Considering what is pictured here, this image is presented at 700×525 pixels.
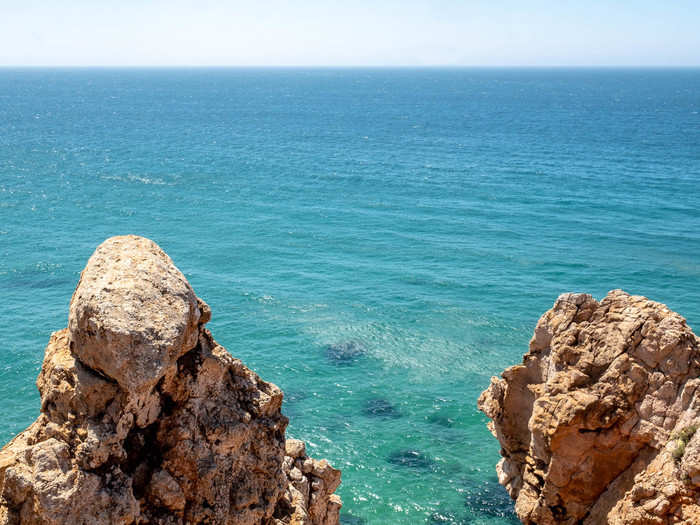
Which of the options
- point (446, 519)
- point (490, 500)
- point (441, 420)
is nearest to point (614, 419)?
point (446, 519)

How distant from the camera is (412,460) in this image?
41.8 m

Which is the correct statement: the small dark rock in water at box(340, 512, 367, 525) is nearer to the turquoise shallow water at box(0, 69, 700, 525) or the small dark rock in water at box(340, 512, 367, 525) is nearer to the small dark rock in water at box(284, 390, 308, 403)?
the turquoise shallow water at box(0, 69, 700, 525)

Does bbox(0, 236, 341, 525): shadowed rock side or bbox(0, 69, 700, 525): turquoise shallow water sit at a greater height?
bbox(0, 236, 341, 525): shadowed rock side

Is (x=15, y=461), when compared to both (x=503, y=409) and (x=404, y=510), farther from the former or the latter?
(x=404, y=510)

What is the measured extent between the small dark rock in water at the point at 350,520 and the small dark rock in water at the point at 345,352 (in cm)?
1820

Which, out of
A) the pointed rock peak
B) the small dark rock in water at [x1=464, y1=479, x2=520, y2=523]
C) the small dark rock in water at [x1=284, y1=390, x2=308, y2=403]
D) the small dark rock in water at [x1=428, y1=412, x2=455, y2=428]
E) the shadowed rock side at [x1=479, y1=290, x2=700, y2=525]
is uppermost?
the pointed rock peak

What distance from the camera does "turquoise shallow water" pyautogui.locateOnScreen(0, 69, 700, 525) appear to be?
44.9 metres

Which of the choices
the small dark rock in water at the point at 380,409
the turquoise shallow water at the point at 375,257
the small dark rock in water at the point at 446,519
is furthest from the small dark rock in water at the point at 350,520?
the small dark rock in water at the point at 380,409

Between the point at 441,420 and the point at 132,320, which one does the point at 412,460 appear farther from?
the point at 132,320

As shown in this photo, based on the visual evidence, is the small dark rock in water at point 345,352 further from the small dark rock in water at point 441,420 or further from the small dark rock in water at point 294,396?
the small dark rock in water at point 441,420

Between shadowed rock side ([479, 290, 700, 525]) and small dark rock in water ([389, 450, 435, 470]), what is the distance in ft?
52.5

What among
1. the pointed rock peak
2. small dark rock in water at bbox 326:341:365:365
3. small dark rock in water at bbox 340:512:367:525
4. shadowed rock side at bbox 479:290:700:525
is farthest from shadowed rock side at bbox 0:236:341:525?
small dark rock in water at bbox 326:341:365:365

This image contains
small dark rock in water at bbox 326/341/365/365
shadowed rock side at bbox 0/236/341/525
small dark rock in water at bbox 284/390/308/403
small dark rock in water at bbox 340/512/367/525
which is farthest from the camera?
small dark rock in water at bbox 326/341/365/365

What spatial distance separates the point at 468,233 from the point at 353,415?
4437 centimetres
